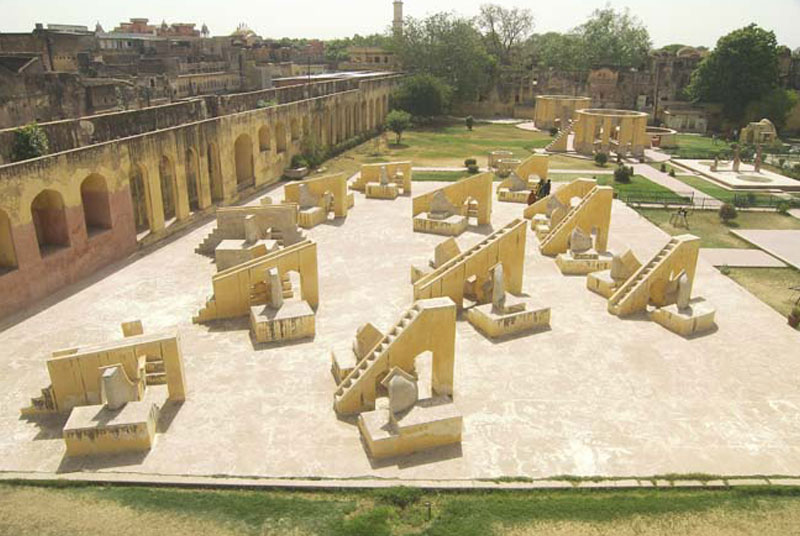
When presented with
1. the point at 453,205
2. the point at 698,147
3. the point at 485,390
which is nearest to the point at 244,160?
the point at 453,205

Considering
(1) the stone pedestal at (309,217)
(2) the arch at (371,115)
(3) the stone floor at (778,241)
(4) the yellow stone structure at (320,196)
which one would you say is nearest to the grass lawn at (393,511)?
(3) the stone floor at (778,241)

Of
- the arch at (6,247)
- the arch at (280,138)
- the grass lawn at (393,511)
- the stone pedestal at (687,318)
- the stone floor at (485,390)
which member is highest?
the arch at (280,138)

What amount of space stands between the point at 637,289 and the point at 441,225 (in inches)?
328

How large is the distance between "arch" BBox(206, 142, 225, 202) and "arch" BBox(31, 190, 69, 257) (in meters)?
7.63

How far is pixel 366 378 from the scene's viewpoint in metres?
11.1

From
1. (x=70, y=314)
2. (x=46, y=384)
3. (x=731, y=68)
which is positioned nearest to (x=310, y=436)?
(x=46, y=384)

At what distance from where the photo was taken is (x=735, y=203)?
2652 cm

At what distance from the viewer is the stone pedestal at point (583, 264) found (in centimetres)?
1814

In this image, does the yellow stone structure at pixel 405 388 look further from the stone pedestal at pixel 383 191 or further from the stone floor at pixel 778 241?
the stone pedestal at pixel 383 191

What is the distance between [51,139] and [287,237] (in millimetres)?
7420

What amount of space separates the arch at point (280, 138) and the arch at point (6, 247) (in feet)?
55.5

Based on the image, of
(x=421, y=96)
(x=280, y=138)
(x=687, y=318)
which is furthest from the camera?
(x=421, y=96)

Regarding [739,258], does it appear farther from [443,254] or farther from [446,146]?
[446,146]

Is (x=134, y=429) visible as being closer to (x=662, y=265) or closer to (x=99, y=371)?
(x=99, y=371)
